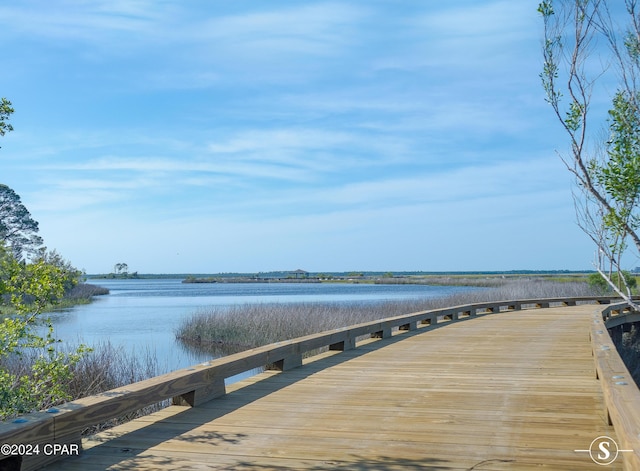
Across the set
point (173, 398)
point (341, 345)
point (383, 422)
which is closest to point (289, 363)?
point (341, 345)

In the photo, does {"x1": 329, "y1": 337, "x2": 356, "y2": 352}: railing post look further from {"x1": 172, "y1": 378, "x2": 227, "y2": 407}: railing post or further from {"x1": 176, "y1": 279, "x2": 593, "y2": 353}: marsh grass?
{"x1": 176, "y1": 279, "x2": 593, "y2": 353}: marsh grass

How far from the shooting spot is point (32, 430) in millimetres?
Result: 3324

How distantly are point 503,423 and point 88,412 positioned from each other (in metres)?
2.75

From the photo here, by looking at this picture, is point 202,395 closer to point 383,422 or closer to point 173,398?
point 173,398

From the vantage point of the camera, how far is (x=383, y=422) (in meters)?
4.57

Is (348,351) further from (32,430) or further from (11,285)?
(32,430)

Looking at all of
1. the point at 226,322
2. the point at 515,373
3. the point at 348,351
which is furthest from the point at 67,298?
the point at 515,373

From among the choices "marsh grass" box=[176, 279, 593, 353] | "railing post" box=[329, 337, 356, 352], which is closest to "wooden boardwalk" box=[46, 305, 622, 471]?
"railing post" box=[329, 337, 356, 352]

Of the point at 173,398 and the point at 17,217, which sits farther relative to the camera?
the point at 17,217

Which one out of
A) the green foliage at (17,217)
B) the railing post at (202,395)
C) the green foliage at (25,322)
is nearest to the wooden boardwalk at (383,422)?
the railing post at (202,395)

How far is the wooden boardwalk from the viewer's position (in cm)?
362

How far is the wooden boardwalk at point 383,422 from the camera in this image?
3625 mm

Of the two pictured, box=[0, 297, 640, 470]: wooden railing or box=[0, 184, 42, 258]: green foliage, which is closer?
box=[0, 297, 640, 470]: wooden railing

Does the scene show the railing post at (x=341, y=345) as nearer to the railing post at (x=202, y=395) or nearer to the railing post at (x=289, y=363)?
the railing post at (x=289, y=363)
